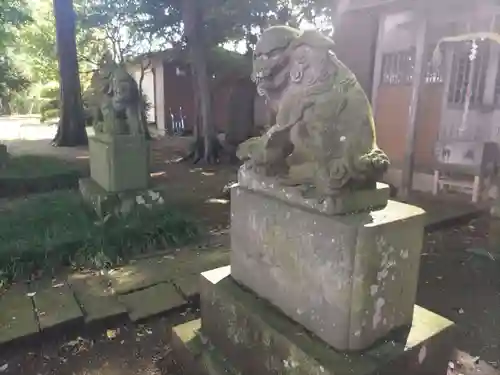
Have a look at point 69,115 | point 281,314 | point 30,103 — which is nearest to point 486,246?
point 281,314

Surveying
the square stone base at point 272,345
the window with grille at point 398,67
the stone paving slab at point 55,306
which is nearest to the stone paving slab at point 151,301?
the stone paving slab at point 55,306

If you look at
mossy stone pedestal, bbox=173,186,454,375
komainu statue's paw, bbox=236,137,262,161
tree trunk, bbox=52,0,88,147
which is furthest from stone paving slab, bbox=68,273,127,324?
tree trunk, bbox=52,0,88,147

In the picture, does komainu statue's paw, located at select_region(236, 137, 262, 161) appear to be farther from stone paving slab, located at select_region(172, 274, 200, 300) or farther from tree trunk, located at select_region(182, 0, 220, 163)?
tree trunk, located at select_region(182, 0, 220, 163)

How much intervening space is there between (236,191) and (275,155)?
0.40 m

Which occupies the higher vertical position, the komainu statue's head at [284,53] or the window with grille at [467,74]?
the window with grille at [467,74]

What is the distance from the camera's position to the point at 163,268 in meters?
4.03

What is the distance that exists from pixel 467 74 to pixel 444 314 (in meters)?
5.16

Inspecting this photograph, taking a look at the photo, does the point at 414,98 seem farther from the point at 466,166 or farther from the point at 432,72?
the point at 466,166

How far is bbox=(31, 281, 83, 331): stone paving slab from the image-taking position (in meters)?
3.01

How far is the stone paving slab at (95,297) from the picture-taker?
3156 mm

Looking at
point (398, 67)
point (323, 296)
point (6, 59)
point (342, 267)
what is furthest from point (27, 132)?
point (342, 267)

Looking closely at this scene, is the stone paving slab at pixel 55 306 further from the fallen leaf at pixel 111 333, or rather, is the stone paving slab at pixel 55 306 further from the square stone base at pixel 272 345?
the square stone base at pixel 272 345

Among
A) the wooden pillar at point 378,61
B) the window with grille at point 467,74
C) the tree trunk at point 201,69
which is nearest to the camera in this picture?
the window with grille at point 467,74

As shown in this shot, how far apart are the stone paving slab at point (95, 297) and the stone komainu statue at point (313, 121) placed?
6.19 feet
